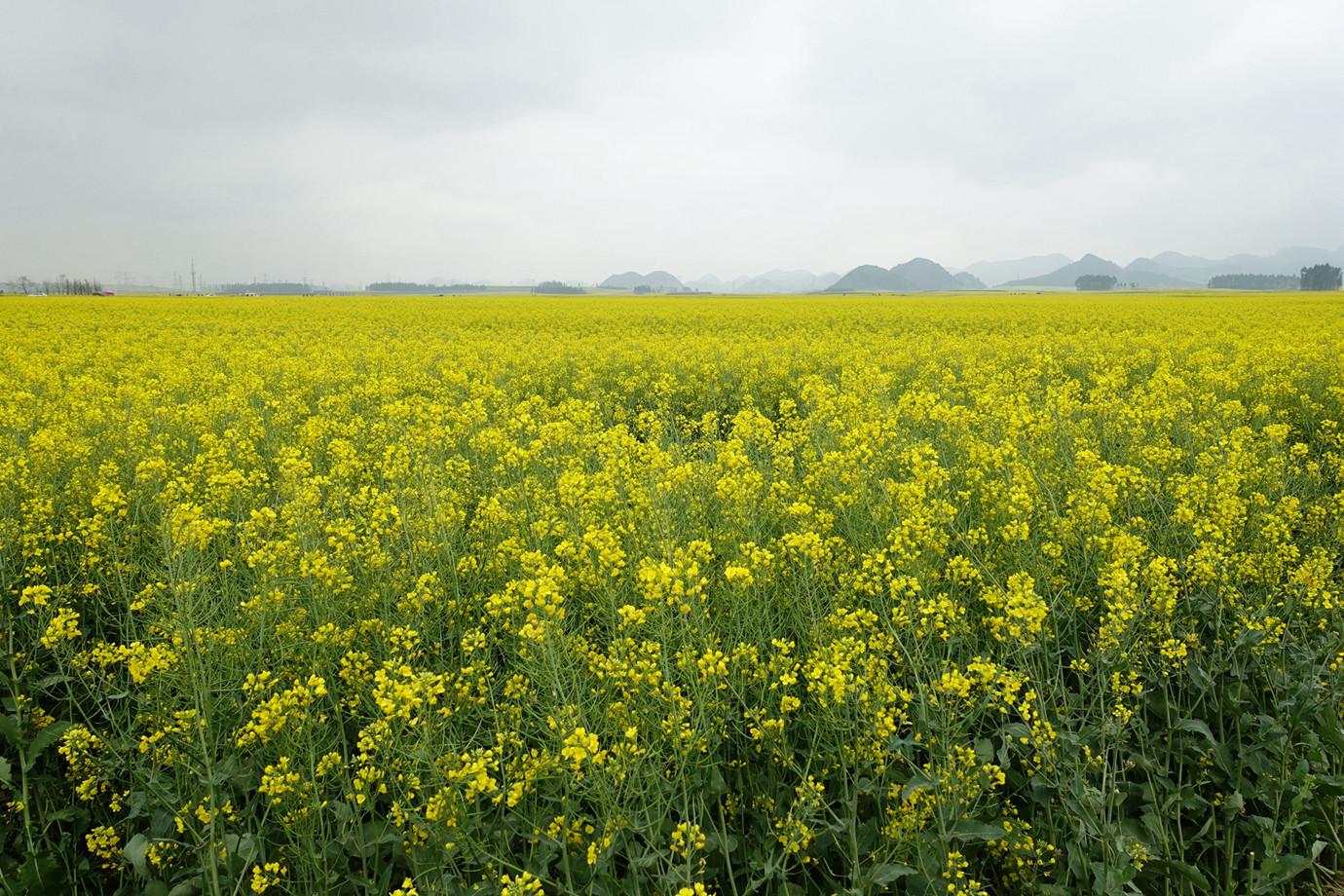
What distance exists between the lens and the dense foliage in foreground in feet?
7.87

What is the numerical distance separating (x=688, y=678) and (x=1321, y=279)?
421ft

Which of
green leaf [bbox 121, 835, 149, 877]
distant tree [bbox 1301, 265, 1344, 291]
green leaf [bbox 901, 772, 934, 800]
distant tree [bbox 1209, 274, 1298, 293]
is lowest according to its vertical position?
green leaf [bbox 121, 835, 149, 877]

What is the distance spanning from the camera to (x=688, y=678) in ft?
9.31

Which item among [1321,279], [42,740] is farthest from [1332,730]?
[1321,279]

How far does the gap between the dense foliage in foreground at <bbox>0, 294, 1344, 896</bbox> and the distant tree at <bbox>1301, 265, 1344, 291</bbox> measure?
121747mm

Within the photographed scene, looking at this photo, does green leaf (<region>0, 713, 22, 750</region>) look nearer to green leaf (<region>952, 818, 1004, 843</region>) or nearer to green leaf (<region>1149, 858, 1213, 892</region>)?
green leaf (<region>952, 818, 1004, 843</region>)

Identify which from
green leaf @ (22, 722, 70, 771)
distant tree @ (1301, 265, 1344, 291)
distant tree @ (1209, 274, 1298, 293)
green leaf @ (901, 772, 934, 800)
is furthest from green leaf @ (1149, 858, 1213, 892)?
distant tree @ (1209, 274, 1298, 293)

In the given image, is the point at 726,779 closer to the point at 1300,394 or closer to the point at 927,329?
the point at 1300,394

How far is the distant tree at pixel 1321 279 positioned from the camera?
89.2m

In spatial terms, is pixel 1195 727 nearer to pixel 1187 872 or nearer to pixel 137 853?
pixel 1187 872

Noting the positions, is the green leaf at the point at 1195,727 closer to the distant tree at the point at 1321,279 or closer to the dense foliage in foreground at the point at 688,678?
the dense foliage in foreground at the point at 688,678

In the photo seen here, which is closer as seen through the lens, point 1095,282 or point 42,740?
point 42,740

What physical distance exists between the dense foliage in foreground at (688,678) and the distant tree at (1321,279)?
4793 inches

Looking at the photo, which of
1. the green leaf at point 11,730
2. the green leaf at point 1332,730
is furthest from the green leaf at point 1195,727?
the green leaf at point 11,730
